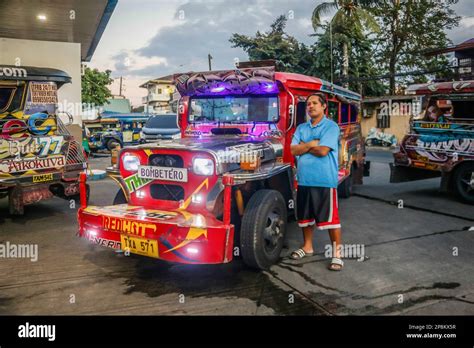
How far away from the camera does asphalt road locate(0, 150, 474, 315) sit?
336 cm

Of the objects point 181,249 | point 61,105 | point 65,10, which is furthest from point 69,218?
point 61,105

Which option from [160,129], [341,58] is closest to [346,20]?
[341,58]

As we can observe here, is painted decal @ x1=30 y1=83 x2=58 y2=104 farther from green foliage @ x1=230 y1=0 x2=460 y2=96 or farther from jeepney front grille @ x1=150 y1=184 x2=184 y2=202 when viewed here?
green foliage @ x1=230 y1=0 x2=460 y2=96

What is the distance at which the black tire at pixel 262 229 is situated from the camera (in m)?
3.84

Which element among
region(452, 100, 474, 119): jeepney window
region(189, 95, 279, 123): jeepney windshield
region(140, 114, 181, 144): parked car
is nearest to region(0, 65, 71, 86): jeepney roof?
region(189, 95, 279, 123): jeepney windshield

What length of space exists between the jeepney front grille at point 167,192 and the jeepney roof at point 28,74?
10.9 ft

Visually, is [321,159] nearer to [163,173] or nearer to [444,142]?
[163,173]

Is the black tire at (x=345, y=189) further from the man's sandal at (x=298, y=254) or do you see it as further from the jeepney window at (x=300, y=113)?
the man's sandal at (x=298, y=254)

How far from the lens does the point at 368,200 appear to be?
784cm

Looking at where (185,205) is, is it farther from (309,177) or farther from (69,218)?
(69,218)

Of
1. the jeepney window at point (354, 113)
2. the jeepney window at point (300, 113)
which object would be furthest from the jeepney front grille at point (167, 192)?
the jeepney window at point (354, 113)

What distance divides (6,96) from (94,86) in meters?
27.4

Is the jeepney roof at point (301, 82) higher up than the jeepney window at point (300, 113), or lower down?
higher up
